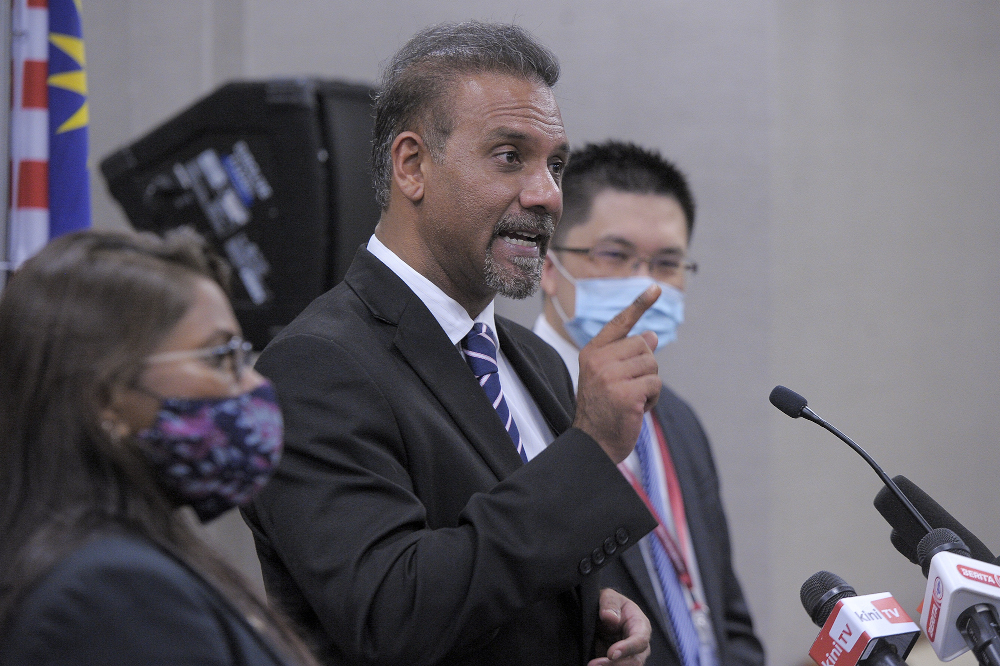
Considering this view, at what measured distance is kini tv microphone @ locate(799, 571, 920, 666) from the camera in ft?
3.72

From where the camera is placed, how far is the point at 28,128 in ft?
6.33

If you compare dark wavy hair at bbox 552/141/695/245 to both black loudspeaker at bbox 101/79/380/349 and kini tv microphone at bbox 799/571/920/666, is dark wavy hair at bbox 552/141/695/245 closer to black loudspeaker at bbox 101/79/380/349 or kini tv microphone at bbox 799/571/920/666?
black loudspeaker at bbox 101/79/380/349

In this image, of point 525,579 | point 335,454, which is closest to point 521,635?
point 525,579

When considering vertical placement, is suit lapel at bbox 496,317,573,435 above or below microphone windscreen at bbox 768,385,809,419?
below

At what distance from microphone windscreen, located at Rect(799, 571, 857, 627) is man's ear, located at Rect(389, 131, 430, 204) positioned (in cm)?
78

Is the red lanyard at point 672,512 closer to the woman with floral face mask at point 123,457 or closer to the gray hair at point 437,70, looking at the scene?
the gray hair at point 437,70

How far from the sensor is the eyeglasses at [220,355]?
3.37 feet

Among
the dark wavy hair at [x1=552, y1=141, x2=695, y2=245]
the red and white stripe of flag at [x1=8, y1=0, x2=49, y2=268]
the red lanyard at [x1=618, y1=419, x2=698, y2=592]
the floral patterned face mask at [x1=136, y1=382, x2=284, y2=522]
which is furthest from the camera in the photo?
the dark wavy hair at [x1=552, y1=141, x2=695, y2=245]

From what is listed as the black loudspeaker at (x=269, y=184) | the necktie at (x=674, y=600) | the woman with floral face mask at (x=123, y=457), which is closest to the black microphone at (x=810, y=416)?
the necktie at (x=674, y=600)

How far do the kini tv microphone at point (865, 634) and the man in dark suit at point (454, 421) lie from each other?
0.27 metres

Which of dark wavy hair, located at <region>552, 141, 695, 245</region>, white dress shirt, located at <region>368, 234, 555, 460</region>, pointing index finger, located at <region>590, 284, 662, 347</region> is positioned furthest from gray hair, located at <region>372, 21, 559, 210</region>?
dark wavy hair, located at <region>552, 141, 695, 245</region>

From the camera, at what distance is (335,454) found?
1311 mm

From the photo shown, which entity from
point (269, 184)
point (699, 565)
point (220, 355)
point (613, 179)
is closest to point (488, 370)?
point (220, 355)

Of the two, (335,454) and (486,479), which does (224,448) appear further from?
(486,479)
